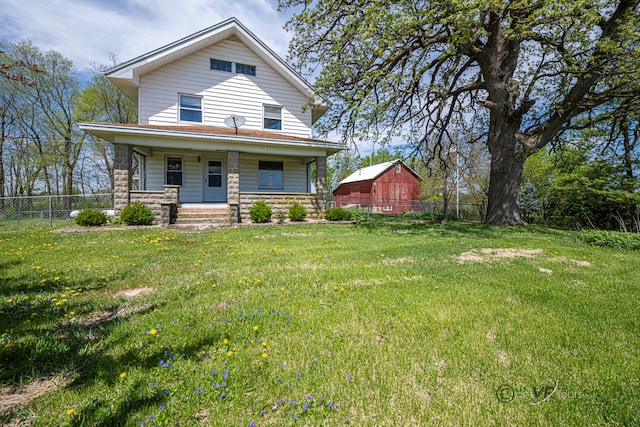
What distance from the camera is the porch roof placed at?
10500 mm

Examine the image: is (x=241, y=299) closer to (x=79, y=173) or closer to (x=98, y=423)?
(x=98, y=423)

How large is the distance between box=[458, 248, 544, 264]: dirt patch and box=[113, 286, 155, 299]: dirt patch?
5578mm

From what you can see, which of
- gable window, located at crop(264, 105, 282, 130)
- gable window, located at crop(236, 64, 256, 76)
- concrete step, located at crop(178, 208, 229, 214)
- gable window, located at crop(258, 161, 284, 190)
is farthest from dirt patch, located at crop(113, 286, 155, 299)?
gable window, located at crop(236, 64, 256, 76)

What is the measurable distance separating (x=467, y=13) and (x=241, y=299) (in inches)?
369

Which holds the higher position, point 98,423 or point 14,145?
point 14,145

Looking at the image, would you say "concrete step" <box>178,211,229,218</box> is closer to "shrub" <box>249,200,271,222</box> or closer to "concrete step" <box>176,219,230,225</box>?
"concrete step" <box>176,219,230,225</box>

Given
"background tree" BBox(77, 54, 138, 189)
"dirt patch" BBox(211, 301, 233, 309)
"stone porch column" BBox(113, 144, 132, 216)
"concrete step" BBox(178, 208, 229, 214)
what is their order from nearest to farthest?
"dirt patch" BBox(211, 301, 233, 309)
"stone porch column" BBox(113, 144, 132, 216)
"concrete step" BBox(178, 208, 229, 214)
"background tree" BBox(77, 54, 138, 189)

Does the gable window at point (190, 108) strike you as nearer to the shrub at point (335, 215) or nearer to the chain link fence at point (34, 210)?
the chain link fence at point (34, 210)

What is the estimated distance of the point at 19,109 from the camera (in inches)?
887

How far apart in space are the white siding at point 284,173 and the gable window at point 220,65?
15.0 ft

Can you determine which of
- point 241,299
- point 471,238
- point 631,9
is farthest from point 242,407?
point 631,9

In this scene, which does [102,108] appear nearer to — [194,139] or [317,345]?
[194,139]

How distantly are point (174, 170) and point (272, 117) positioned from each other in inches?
228

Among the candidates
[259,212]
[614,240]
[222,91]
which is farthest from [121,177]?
[614,240]
